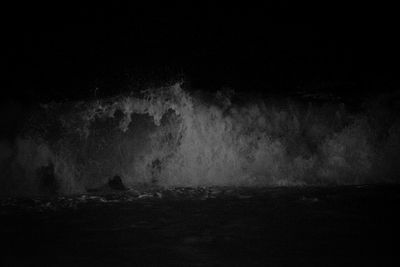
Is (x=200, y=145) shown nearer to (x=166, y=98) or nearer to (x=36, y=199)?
(x=166, y=98)

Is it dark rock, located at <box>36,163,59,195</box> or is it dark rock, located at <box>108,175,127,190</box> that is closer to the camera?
dark rock, located at <box>108,175,127,190</box>

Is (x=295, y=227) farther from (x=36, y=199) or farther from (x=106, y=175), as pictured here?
(x=106, y=175)

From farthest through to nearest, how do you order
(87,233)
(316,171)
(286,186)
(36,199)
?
(316,171), (286,186), (36,199), (87,233)

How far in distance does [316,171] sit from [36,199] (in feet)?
34.2

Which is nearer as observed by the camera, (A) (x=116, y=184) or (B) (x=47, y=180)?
(A) (x=116, y=184)

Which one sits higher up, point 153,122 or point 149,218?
point 153,122

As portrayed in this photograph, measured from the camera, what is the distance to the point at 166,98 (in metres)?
21.0

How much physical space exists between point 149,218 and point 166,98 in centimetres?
977

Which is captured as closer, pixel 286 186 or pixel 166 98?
pixel 286 186

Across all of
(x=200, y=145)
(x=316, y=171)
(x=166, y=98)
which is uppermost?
(x=166, y=98)

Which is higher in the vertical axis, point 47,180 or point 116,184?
point 47,180

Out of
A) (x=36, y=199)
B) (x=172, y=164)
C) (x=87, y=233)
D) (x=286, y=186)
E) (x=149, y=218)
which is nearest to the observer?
(x=87, y=233)

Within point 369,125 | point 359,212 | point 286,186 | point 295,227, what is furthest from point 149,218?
point 369,125

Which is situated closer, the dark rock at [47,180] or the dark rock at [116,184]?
the dark rock at [116,184]
